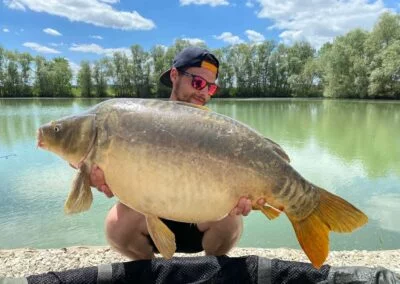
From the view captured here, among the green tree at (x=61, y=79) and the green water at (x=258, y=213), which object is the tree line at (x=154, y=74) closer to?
the green tree at (x=61, y=79)

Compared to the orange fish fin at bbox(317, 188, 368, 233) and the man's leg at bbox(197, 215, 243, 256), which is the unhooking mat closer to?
the man's leg at bbox(197, 215, 243, 256)

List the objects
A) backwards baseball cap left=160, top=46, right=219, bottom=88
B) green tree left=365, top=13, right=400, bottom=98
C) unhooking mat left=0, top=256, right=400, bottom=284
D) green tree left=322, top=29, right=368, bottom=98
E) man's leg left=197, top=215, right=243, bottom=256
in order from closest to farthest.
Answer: unhooking mat left=0, top=256, right=400, bottom=284 < backwards baseball cap left=160, top=46, right=219, bottom=88 < man's leg left=197, top=215, right=243, bottom=256 < green tree left=365, top=13, right=400, bottom=98 < green tree left=322, top=29, right=368, bottom=98

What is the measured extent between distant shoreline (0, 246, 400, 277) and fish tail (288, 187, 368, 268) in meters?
1.56

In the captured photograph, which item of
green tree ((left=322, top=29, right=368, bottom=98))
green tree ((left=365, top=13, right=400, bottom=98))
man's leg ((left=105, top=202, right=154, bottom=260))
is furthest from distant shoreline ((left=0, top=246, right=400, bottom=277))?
green tree ((left=322, top=29, right=368, bottom=98))

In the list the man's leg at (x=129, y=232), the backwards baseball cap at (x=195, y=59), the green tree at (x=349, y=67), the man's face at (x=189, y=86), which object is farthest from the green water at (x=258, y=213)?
the green tree at (x=349, y=67)

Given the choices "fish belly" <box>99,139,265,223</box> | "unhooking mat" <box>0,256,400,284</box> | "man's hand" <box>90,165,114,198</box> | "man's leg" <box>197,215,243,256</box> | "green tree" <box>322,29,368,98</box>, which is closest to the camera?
"fish belly" <box>99,139,265,223</box>

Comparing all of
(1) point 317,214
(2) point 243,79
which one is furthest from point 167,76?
(2) point 243,79

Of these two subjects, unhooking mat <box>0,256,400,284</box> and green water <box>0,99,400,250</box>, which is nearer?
unhooking mat <box>0,256,400,284</box>

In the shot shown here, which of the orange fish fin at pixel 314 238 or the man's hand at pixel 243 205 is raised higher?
the man's hand at pixel 243 205

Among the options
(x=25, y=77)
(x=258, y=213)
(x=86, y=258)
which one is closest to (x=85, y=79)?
(x=25, y=77)

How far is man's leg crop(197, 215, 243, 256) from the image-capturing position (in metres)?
2.78

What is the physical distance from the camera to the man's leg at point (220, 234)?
2777mm

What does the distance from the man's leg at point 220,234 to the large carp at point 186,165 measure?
0.87m

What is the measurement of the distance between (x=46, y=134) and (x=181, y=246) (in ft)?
4.27
